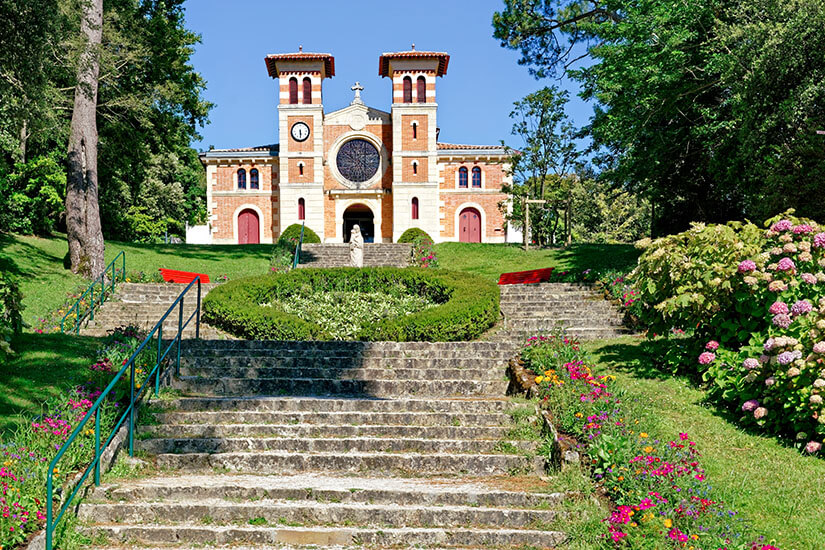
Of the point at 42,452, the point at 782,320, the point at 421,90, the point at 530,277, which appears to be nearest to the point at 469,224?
the point at 421,90

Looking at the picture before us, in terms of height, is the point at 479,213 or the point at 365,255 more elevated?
the point at 479,213

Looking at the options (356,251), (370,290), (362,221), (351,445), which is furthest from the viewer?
(362,221)

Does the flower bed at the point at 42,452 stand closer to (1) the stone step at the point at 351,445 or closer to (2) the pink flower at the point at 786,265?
(1) the stone step at the point at 351,445

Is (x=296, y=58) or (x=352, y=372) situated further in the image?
(x=296, y=58)

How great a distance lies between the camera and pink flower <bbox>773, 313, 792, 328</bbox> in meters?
7.79

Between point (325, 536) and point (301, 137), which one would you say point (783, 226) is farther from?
point (301, 137)

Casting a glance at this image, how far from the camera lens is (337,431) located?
7.87 metres

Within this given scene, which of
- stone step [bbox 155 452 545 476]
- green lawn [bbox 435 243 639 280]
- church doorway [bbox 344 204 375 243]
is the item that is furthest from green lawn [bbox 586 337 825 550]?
church doorway [bbox 344 204 375 243]

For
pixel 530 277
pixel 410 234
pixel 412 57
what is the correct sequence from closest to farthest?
pixel 530 277, pixel 410 234, pixel 412 57

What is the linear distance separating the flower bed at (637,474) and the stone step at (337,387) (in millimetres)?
1166

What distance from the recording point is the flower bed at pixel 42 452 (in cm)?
536

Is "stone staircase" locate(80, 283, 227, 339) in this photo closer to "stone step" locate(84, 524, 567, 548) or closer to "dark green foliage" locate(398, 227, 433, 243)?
"stone step" locate(84, 524, 567, 548)

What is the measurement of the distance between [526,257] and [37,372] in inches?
791

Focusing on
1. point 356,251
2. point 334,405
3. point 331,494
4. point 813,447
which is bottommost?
point 331,494
